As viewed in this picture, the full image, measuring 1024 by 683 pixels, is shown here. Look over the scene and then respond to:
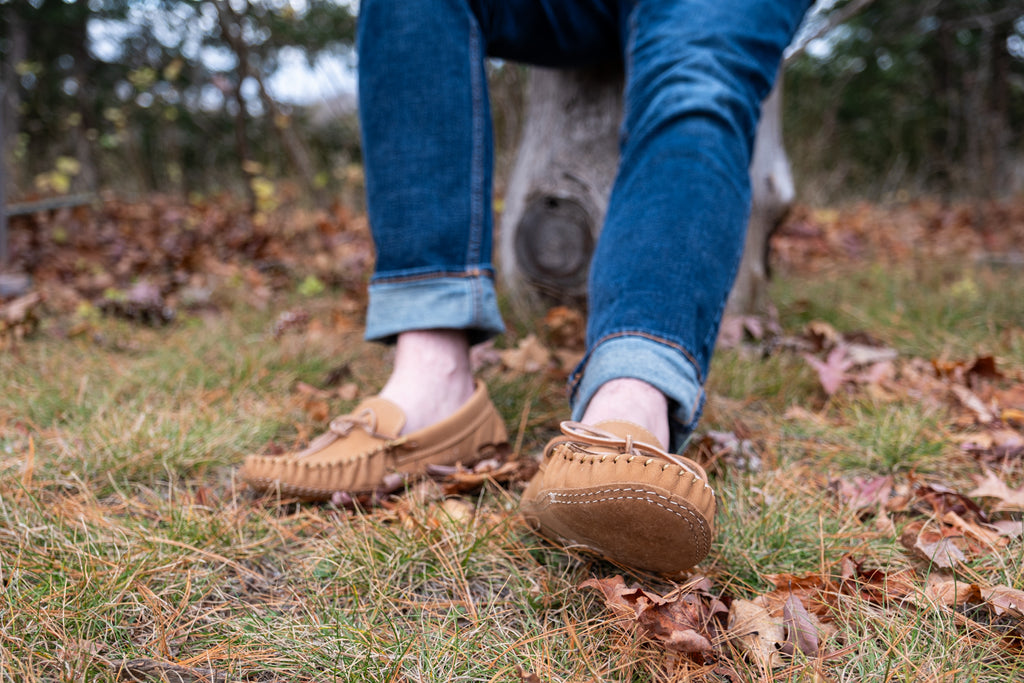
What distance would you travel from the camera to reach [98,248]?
3393 mm

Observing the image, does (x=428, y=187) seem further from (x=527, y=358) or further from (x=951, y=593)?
(x=951, y=593)

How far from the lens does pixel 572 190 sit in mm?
1952

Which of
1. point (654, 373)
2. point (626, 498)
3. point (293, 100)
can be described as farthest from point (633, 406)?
point (293, 100)

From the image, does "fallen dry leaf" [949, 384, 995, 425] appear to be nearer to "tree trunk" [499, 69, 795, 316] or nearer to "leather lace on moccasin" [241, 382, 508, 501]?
"tree trunk" [499, 69, 795, 316]

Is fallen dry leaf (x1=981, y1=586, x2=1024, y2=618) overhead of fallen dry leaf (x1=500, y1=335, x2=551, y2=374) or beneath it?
beneath

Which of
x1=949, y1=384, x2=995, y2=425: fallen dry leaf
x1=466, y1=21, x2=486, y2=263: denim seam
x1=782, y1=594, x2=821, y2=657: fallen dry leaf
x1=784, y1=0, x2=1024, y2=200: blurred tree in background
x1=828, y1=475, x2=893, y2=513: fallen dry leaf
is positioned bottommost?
x1=782, y1=594, x2=821, y2=657: fallen dry leaf

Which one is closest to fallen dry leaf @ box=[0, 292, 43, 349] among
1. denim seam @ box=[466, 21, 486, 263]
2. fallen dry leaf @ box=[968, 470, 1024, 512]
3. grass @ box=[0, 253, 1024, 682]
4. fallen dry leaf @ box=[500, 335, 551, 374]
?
grass @ box=[0, 253, 1024, 682]

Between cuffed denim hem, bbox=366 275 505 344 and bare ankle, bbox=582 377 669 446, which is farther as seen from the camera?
cuffed denim hem, bbox=366 275 505 344

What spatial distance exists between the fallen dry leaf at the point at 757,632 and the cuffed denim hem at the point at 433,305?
24.6 inches

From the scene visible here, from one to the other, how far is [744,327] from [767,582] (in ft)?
4.04

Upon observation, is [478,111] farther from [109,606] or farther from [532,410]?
[109,606]

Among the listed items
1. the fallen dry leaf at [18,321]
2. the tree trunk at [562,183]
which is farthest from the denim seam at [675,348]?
the fallen dry leaf at [18,321]

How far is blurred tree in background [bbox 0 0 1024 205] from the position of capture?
509 cm

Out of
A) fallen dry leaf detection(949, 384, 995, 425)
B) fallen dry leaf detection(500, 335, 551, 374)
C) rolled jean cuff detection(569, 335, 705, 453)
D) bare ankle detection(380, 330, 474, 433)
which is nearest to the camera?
rolled jean cuff detection(569, 335, 705, 453)
